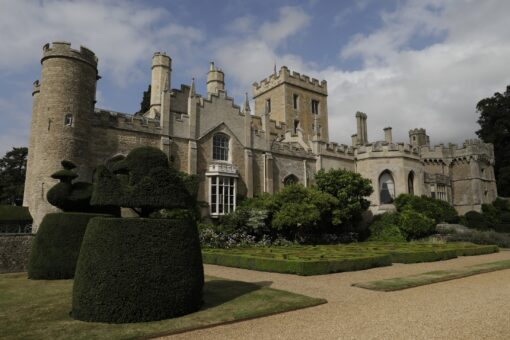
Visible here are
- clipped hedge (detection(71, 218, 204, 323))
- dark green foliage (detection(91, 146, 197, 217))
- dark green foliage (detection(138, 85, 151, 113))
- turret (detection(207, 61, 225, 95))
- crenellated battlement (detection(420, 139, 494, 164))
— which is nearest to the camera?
clipped hedge (detection(71, 218, 204, 323))

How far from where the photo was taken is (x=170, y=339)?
6.14 m

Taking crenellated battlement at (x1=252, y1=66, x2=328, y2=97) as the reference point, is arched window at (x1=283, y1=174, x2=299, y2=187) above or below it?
below

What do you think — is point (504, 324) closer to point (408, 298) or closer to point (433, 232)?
point (408, 298)

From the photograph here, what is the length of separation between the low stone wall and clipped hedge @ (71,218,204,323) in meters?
10.3

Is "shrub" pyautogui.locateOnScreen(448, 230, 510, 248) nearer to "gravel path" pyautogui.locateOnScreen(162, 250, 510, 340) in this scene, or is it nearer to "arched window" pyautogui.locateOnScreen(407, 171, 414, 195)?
"arched window" pyautogui.locateOnScreen(407, 171, 414, 195)

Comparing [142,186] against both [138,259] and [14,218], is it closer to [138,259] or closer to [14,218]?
[138,259]

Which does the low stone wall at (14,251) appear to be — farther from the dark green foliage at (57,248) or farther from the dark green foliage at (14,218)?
the dark green foliage at (57,248)

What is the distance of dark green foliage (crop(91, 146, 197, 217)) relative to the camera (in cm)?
790

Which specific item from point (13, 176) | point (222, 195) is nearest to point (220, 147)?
point (222, 195)

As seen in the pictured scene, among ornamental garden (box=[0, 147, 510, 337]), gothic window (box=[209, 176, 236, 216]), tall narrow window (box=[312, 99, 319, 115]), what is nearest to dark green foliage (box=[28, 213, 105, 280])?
ornamental garden (box=[0, 147, 510, 337])

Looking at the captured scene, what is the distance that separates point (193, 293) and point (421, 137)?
43916 millimetres

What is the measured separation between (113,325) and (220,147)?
21212mm

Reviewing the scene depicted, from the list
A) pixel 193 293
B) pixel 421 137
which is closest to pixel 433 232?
pixel 421 137

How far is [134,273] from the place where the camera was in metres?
6.97
